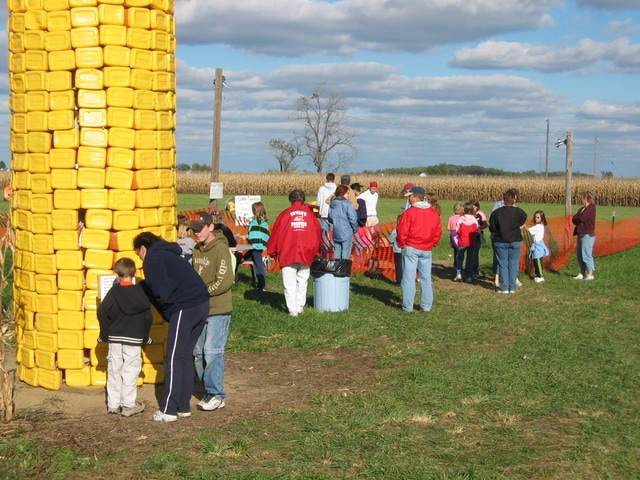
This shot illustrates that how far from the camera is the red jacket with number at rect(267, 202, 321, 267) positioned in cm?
1228

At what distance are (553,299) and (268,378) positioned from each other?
743cm

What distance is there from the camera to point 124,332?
7.57 m

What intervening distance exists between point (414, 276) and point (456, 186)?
54.1m

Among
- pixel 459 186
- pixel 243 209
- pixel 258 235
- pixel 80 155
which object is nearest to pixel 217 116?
pixel 243 209

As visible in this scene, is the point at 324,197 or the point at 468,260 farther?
the point at 324,197

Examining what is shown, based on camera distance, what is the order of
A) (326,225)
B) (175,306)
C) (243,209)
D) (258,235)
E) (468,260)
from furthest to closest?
(243,209), (326,225), (468,260), (258,235), (175,306)

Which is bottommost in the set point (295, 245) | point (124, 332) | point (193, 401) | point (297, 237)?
point (193, 401)

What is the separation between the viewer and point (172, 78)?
28.9ft

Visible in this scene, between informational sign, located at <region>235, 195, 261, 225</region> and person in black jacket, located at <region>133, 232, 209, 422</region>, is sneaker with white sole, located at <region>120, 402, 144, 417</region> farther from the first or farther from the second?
informational sign, located at <region>235, 195, 261, 225</region>

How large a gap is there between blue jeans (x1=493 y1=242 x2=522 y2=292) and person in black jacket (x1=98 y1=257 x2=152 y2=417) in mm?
9222

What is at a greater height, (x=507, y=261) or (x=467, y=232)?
(x=467, y=232)

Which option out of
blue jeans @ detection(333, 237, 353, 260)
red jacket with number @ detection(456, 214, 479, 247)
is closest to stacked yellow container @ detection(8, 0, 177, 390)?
blue jeans @ detection(333, 237, 353, 260)

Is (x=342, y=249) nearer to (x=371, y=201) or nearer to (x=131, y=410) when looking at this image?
(x=371, y=201)

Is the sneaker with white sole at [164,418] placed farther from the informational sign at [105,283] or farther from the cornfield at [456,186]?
the cornfield at [456,186]
